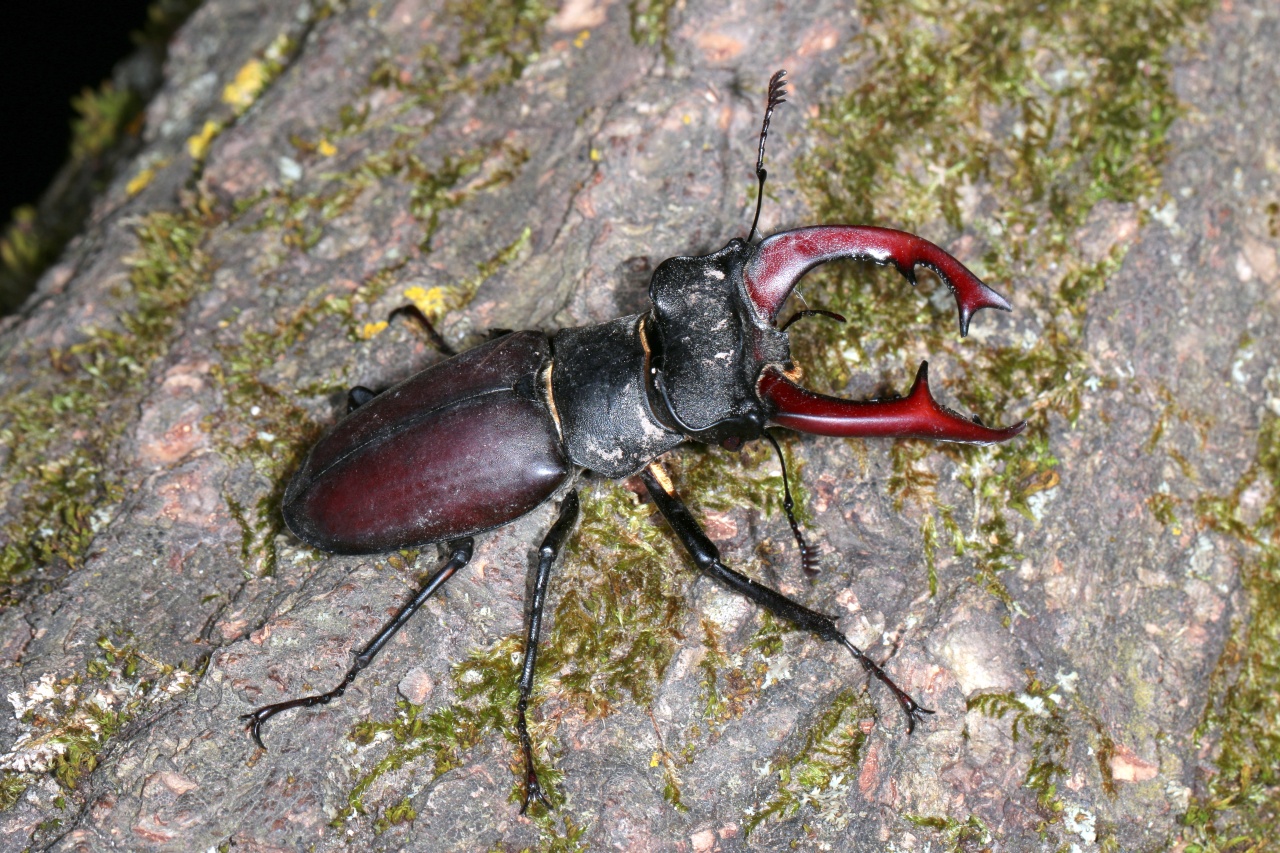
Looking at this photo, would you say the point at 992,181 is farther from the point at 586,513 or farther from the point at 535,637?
the point at 535,637

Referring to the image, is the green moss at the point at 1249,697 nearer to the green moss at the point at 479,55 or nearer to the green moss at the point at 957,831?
the green moss at the point at 957,831

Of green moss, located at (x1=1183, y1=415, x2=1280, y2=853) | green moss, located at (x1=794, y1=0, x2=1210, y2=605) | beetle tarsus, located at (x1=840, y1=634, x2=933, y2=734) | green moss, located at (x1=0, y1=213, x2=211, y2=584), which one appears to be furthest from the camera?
green moss, located at (x1=0, y1=213, x2=211, y2=584)

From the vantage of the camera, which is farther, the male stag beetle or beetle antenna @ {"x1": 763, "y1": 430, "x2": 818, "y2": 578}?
beetle antenna @ {"x1": 763, "y1": 430, "x2": 818, "y2": 578}

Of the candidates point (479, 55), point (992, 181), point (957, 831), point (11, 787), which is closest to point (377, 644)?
point (11, 787)

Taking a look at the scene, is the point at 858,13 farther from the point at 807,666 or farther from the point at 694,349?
the point at 807,666

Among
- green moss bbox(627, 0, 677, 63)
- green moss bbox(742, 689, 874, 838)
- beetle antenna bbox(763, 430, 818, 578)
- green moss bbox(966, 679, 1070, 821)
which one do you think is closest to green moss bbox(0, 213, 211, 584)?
green moss bbox(627, 0, 677, 63)

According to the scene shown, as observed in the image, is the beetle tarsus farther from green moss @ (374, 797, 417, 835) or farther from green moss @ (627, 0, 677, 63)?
green moss @ (627, 0, 677, 63)
